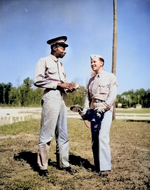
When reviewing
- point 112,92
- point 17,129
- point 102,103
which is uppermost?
point 112,92

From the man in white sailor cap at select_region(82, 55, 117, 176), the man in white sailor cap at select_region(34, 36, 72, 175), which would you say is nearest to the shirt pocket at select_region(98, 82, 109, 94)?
the man in white sailor cap at select_region(82, 55, 117, 176)

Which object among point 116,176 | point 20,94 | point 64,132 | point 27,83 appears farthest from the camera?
point 27,83

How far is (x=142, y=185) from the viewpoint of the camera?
217cm

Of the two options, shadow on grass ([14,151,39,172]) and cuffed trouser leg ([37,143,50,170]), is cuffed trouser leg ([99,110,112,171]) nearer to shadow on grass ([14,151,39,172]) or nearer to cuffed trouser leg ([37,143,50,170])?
cuffed trouser leg ([37,143,50,170])

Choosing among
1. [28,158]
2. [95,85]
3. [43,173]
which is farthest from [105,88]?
[28,158]

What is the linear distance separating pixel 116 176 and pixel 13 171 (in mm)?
1523

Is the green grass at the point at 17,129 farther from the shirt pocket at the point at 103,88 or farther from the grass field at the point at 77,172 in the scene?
the shirt pocket at the point at 103,88

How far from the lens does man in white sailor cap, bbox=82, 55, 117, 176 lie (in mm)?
2479

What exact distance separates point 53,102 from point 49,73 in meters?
0.43

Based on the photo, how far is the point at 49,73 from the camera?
2.56 m

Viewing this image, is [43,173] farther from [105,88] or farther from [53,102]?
[105,88]

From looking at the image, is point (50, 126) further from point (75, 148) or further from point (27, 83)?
point (27, 83)

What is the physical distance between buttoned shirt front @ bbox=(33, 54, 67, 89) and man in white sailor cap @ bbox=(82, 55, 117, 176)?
526 millimetres

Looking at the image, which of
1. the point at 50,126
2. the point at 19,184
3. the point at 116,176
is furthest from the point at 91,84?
the point at 19,184
